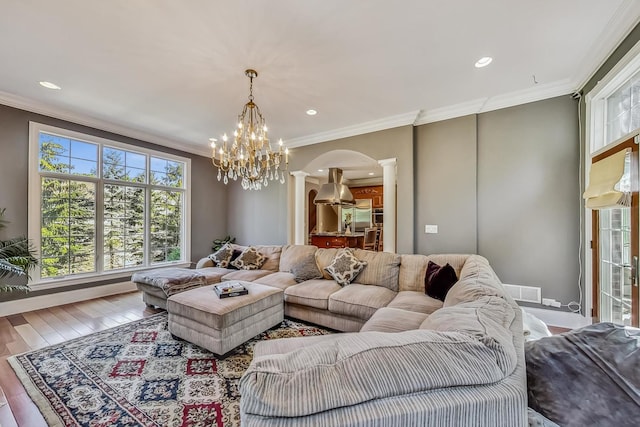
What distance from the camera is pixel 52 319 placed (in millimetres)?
3301

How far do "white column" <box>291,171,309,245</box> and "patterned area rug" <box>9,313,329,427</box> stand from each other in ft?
8.20

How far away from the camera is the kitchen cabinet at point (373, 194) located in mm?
8953

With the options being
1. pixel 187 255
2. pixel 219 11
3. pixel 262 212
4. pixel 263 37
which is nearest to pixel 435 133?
pixel 263 37

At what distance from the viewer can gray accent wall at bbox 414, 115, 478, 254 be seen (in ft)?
12.2

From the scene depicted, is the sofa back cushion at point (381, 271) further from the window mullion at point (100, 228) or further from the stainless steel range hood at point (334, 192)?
the window mullion at point (100, 228)

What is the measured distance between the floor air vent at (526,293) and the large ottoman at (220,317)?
3.08 metres

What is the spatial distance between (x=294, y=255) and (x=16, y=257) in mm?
3428

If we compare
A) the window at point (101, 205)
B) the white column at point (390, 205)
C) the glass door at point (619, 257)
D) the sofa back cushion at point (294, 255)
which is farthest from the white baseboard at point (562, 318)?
the window at point (101, 205)

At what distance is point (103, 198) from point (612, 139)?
6.89 meters

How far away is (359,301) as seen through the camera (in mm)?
2709

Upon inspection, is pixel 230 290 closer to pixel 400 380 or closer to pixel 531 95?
pixel 400 380

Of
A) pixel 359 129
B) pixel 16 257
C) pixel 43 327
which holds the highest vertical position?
pixel 359 129

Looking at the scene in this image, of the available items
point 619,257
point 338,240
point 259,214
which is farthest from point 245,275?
point 619,257

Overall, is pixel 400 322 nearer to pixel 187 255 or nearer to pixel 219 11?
pixel 219 11
